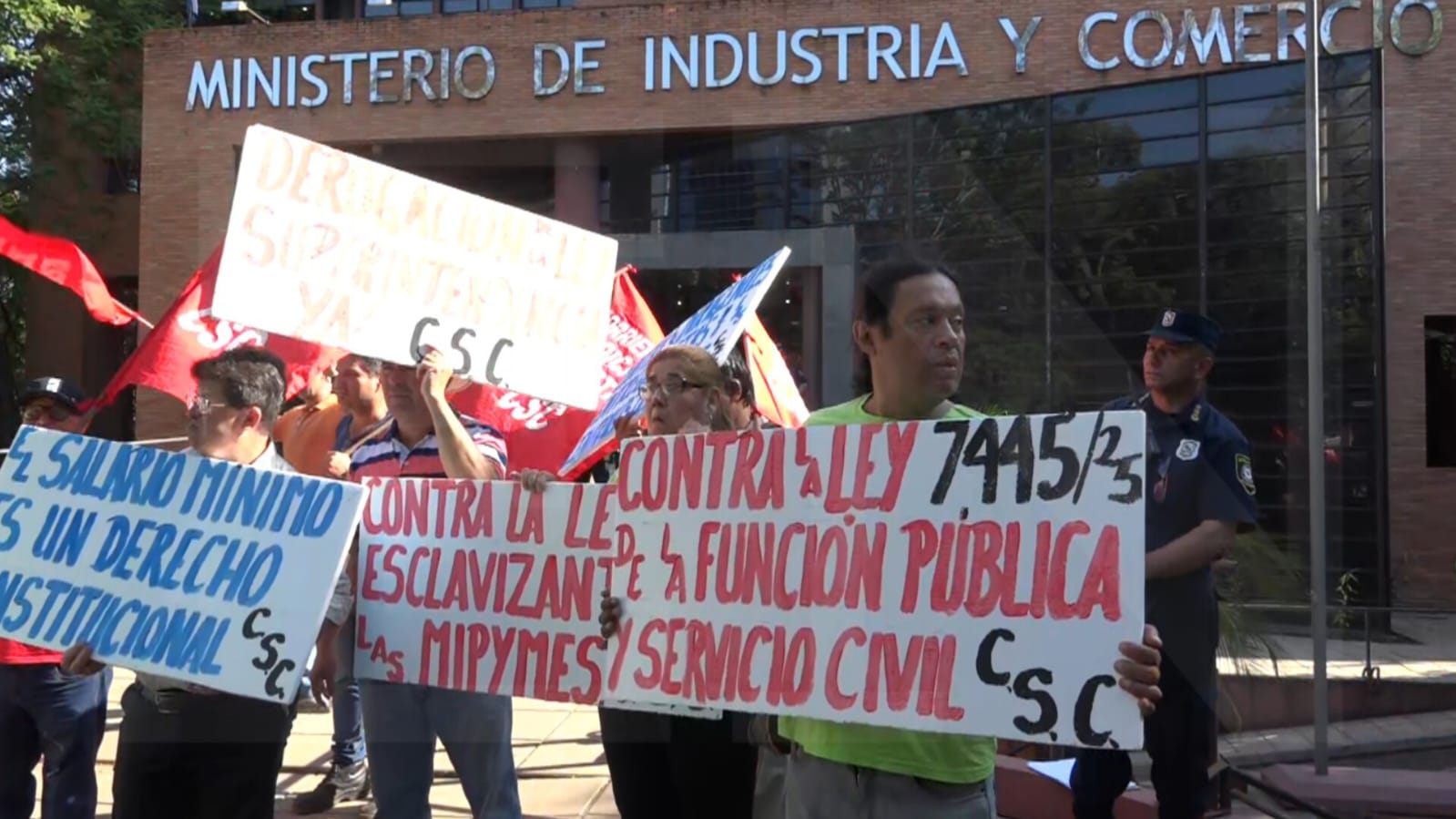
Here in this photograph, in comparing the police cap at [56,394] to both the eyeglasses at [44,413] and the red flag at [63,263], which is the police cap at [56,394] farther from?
the red flag at [63,263]

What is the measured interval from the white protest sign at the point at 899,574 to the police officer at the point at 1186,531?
5.39ft

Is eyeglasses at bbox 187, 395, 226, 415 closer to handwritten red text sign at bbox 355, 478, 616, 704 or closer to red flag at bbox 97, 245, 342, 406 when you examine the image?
handwritten red text sign at bbox 355, 478, 616, 704

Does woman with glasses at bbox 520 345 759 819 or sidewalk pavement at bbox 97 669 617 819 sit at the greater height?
woman with glasses at bbox 520 345 759 819

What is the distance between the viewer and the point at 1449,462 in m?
13.7

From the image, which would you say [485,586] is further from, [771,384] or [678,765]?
[771,384]

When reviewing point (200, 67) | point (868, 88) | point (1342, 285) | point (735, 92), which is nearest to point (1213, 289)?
point (1342, 285)

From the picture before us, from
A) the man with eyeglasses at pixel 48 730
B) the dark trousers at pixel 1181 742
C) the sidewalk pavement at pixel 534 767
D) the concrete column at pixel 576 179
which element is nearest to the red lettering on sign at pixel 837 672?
the dark trousers at pixel 1181 742

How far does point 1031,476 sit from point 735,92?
1757 cm

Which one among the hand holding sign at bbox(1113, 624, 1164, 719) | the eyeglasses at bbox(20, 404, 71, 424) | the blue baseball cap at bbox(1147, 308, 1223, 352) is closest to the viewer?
the hand holding sign at bbox(1113, 624, 1164, 719)

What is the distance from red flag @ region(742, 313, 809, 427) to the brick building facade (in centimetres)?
115

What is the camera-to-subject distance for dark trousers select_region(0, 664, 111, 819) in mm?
4219

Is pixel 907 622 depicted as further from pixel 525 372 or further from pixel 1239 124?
pixel 1239 124

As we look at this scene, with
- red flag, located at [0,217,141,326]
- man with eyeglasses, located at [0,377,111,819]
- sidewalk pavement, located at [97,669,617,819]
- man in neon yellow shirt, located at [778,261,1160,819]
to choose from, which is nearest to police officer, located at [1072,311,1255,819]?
man in neon yellow shirt, located at [778,261,1160,819]

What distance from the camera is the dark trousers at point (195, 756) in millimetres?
3191
